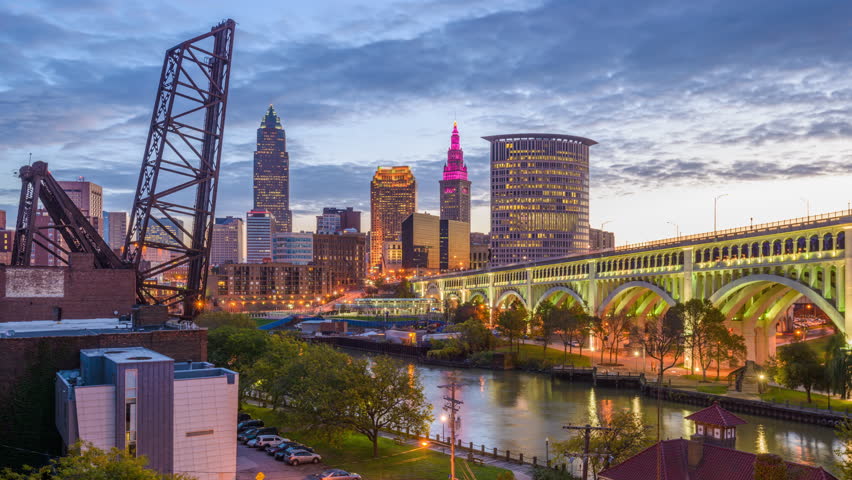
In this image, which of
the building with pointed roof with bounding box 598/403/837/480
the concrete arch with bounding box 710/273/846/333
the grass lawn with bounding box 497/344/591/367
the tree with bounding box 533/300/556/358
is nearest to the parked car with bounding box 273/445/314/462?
the building with pointed roof with bounding box 598/403/837/480

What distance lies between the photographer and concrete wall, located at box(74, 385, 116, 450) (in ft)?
101

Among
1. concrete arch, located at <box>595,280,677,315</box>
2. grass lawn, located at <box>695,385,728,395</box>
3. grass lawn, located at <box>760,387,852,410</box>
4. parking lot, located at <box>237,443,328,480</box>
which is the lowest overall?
grass lawn, located at <box>695,385,728,395</box>

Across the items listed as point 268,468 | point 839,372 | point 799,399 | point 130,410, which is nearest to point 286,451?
point 268,468

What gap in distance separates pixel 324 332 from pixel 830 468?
113 m

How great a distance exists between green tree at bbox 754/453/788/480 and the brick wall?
126 ft

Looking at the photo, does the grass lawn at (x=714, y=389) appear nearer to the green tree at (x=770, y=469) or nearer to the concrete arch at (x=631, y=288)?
the concrete arch at (x=631, y=288)

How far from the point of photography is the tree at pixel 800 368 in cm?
6244

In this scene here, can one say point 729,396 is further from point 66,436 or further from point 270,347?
point 66,436

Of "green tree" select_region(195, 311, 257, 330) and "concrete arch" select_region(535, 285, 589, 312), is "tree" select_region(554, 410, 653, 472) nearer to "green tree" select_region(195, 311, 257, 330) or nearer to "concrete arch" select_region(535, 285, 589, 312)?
"green tree" select_region(195, 311, 257, 330)

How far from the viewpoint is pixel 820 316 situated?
19212 cm

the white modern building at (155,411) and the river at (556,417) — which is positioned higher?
the white modern building at (155,411)

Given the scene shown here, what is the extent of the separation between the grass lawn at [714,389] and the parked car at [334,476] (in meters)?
45.8

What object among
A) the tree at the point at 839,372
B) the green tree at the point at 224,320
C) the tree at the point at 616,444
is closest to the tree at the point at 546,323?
the green tree at the point at 224,320

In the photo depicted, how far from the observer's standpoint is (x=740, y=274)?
79.6m
